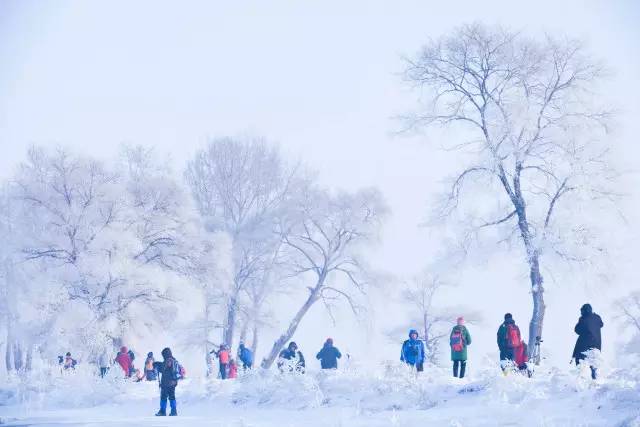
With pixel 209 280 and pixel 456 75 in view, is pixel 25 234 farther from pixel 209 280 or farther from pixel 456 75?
pixel 456 75

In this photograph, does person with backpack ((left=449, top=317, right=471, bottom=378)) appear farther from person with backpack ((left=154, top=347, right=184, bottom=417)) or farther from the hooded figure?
person with backpack ((left=154, top=347, right=184, bottom=417))

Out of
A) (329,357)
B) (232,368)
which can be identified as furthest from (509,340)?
(232,368)

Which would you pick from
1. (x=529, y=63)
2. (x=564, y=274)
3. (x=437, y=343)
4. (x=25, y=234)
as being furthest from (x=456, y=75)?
(x=437, y=343)

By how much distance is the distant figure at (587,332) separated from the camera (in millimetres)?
14211

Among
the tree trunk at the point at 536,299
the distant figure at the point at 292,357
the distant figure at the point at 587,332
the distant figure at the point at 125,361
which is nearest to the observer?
the distant figure at the point at 587,332

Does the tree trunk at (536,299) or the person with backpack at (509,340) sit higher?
the tree trunk at (536,299)

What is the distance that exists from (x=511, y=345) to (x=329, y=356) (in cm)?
641

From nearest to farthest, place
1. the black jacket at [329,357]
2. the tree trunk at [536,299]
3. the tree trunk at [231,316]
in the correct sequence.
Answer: the black jacket at [329,357]
the tree trunk at [536,299]
the tree trunk at [231,316]

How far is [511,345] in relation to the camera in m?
16.3

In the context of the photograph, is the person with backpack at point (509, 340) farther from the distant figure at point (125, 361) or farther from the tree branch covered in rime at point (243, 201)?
the tree branch covered in rime at point (243, 201)

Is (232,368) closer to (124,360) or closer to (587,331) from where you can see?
(124,360)

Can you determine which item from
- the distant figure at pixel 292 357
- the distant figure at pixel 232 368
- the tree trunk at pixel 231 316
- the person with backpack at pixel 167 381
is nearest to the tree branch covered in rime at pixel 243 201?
the tree trunk at pixel 231 316

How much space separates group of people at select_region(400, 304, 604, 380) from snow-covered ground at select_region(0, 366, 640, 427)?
475mm

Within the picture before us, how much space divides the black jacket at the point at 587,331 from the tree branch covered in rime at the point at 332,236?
58.3ft
